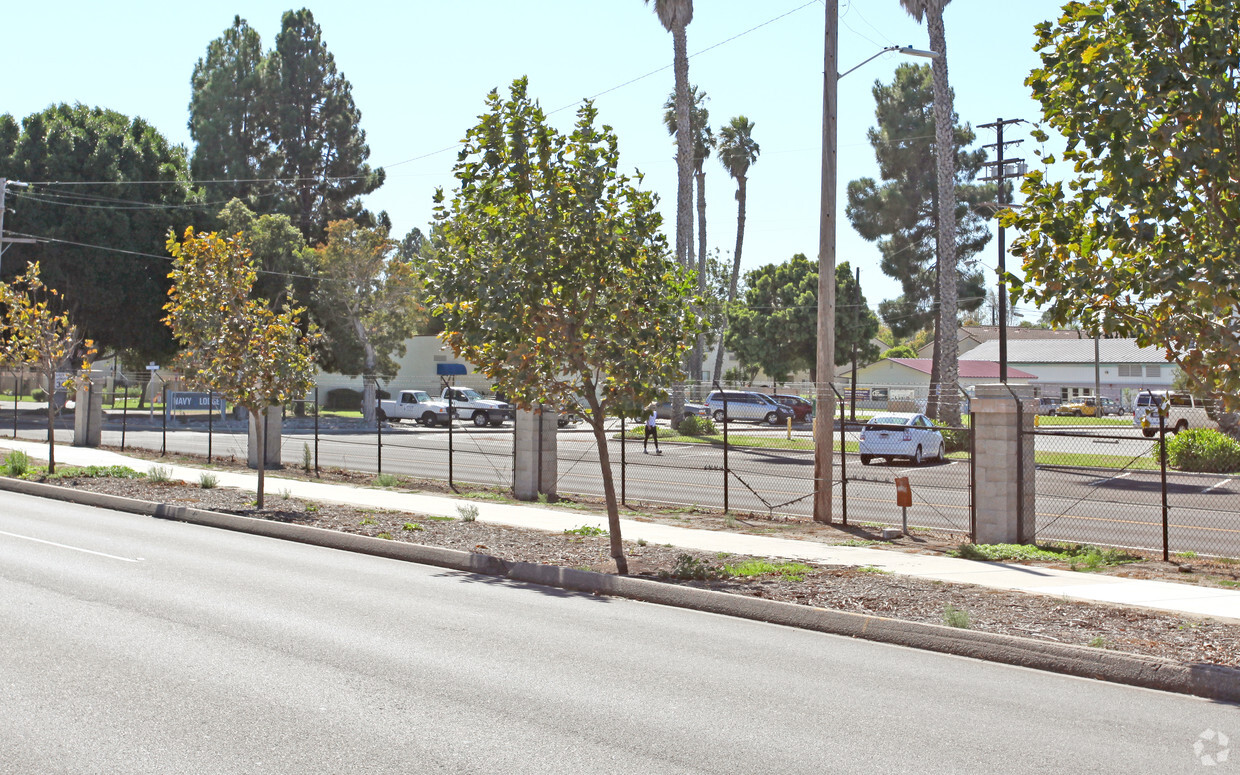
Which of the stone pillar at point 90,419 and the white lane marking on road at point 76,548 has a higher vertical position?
the stone pillar at point 90,419

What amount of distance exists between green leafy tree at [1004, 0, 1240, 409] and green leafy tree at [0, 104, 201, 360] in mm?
50926

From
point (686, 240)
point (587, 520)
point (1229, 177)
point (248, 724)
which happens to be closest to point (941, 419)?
point (686, 240)

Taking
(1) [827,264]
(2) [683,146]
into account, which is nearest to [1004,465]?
(1) [827,264]

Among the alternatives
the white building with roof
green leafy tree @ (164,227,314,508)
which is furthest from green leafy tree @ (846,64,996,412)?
green leafy tree @ (164,227,314,508)

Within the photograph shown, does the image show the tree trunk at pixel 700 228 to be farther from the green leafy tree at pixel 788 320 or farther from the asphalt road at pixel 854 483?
the asphalt road at pixel 854 483

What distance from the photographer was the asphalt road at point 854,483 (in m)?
16.8

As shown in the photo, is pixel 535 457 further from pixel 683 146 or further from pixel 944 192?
pixel 683 146

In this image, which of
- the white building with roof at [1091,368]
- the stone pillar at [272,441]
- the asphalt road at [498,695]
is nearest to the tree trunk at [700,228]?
the white building with roof at [1091,368]

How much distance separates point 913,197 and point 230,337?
2020 inches

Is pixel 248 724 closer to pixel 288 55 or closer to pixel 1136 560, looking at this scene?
pixel 1136 560

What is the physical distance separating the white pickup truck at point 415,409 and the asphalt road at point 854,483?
1324 centimetres

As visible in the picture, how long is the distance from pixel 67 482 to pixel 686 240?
82.3ft

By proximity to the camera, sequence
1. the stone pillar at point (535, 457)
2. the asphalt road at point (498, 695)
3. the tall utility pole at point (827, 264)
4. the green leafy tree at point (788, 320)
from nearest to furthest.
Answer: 1. the asphalt road at point (498, 695)
2. the tall utility pole at point (827, 264)
3. the stone pillar at point (535, 457)
4. the green leafy tree at point (788, 320)

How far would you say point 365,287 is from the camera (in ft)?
190
